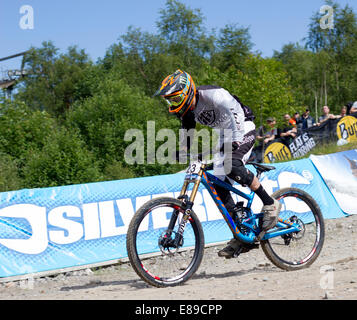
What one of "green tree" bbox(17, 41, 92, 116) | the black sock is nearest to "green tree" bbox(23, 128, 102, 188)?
the black sock

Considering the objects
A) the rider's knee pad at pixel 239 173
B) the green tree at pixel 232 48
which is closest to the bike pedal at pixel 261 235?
the rider's knee pad at pixel 239 173

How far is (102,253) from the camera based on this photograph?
7895mm

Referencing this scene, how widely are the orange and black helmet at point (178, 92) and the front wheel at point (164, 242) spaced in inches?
42.4

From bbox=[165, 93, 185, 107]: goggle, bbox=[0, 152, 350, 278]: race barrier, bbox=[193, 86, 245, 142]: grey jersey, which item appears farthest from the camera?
bbox=[0, 152, 350, 278]: race barrier

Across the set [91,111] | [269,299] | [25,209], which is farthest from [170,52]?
[269,299]

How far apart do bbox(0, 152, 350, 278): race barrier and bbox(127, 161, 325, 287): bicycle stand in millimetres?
2151

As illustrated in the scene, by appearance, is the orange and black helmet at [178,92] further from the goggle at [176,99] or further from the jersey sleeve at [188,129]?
the jersey sleeve at [188,129]

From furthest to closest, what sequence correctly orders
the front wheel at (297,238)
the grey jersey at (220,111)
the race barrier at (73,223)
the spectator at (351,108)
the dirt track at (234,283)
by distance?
1. the spectator at (351,108)
2. the race barrier at (73,223)
3. the front wheel at (297,238)
4. the grey jersey at (220,111)
5. the dirt track at (234,283)

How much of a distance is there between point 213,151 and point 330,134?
1448 centimetres

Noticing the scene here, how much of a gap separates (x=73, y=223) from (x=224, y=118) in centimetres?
385

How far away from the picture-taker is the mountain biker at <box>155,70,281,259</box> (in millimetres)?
4977

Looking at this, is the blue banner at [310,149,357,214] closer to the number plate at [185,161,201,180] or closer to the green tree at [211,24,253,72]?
the number plate at [185,161,201,180]

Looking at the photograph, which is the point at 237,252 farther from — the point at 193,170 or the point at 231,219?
the point at 193,170

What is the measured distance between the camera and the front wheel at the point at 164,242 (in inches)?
189
